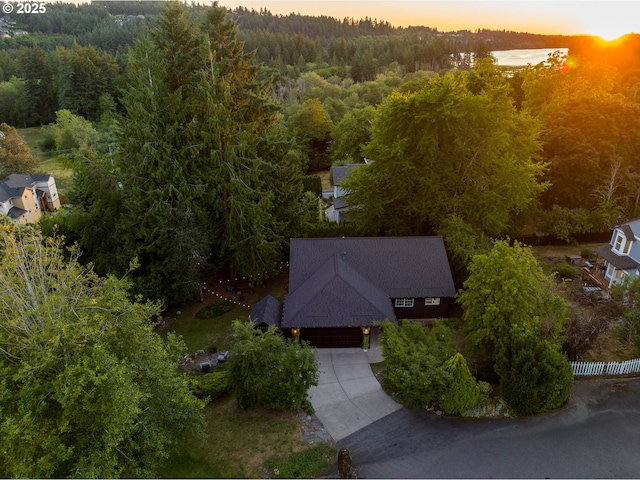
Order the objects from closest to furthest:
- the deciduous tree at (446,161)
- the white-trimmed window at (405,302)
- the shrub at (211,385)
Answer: the shrub at (211,385) → the white-trimmed window at (405,302) → the deciduous tree at (446,161)

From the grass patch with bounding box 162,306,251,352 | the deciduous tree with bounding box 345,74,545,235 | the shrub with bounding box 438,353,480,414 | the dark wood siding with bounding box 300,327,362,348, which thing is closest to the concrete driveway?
the dark wood siding with bounding box 300,327,362,348

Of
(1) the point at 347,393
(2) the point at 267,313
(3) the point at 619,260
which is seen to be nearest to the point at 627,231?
(3) the point at 619,260

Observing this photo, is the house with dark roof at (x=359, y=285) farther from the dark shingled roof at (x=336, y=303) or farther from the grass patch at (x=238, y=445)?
the grass patch at (x=238, y=445)


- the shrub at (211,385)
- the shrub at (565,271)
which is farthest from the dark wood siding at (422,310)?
the shrub at (211,385)

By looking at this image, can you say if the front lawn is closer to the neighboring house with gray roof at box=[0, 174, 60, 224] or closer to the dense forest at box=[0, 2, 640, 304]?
the dense forest at box=[0, 2, 640, 304]

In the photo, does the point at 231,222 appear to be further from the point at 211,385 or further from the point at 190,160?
the point at 211,385

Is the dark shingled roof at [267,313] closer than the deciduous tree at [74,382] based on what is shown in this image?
No

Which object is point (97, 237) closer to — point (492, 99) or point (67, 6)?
point (492, 99)

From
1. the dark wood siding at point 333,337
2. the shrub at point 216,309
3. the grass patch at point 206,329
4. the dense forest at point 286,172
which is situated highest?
the dense forest at point 286,172
